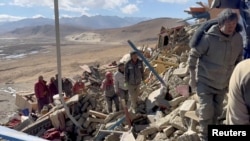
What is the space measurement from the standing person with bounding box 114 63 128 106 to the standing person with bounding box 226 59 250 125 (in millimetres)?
6405

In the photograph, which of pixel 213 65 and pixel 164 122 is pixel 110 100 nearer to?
pixel 164 122

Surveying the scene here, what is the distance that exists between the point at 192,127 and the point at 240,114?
3.40 m

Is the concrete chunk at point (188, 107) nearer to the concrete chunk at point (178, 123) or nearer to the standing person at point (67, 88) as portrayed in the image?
the concrete chunk at point (178, 123)

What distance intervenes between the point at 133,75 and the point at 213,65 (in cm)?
400

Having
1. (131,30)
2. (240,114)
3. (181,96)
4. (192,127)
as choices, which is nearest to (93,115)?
(181,96)

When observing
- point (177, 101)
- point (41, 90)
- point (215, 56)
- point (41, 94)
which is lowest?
A: point (41, 94)

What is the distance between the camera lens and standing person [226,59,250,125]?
8.33ft

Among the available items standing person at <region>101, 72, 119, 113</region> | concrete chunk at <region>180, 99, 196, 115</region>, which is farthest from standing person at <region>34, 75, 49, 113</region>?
concrete chunk at <region>180, 99, 196, 115</region>

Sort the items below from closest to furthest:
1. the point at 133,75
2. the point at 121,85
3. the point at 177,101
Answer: the point at 177,101
the point at 133,75
the point at 121,85

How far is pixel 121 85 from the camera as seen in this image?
9172mm

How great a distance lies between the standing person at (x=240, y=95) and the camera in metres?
2.54

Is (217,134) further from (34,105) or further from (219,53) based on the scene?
(34,105)


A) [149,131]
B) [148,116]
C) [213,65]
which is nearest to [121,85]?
[148,116]

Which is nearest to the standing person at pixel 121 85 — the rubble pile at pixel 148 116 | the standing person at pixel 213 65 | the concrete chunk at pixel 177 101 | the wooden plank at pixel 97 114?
the rubble pile at pixel 148 116
